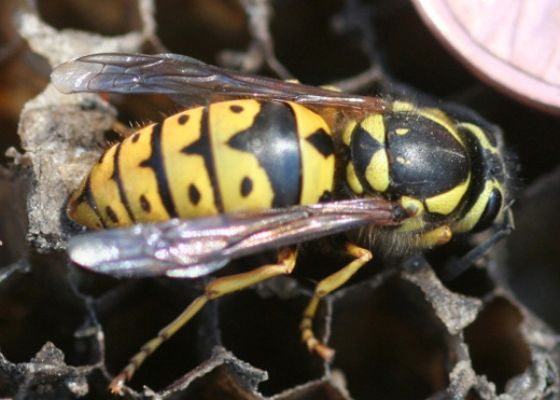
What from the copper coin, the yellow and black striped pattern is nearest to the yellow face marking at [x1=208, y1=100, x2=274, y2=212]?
the yellow and black striped pattern

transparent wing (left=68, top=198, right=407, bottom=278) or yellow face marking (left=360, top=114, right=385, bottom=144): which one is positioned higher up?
yellow face marking (left=360, top=114, right=385, bottom=144)

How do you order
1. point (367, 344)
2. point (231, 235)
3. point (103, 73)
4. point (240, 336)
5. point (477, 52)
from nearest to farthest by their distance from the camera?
point (231, 235) → point (103, 73) → point (477, 52) → point (240, 336) → point (367, 344)

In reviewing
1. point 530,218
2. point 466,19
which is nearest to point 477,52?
point 466,19

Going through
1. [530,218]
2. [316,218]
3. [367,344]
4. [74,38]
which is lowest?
[367,344]

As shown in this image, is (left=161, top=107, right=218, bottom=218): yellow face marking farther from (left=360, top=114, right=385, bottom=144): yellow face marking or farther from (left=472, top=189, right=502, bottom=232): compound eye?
(left=472, top=189, right=502, bottom=232): compound eye

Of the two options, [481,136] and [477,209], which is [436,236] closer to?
[477,209]

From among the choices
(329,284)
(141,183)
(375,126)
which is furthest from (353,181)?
(141,183)

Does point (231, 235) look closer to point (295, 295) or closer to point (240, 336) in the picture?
point (295, 295)
